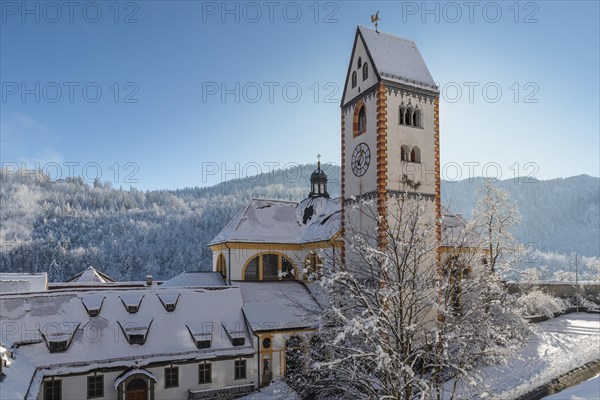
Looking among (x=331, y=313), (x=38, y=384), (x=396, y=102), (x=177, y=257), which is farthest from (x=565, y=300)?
(x=177, y=257)

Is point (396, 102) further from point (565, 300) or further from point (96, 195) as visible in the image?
point (96, 195)

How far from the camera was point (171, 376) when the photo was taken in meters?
24.9

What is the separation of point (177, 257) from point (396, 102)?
113 m

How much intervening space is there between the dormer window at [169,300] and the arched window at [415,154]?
17.8 m

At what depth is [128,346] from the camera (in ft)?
81.8

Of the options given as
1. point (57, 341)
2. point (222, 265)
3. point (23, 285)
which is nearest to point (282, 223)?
point (222, 265)

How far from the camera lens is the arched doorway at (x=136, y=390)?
77.3 ft

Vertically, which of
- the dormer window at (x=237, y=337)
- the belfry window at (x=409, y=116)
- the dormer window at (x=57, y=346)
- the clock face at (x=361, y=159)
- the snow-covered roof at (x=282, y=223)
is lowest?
the dormer window at (x=237, y=337)

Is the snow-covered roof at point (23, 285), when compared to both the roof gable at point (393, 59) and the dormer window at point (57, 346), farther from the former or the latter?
the roof gable at point (393, 59)

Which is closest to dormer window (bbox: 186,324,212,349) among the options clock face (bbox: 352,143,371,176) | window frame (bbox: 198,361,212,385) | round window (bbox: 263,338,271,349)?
window frame (bbox: 198,361,212,385)

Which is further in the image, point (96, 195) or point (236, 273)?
point (96, 195)

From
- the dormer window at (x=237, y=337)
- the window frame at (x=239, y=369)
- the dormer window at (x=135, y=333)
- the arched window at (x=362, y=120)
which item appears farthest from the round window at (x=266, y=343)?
the arched window at (x=362, y=120)

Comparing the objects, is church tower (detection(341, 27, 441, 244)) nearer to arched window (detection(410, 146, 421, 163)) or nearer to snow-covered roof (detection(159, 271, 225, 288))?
arched window (detection(410, 146, 421, 163))

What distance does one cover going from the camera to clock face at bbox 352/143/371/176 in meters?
28.6
